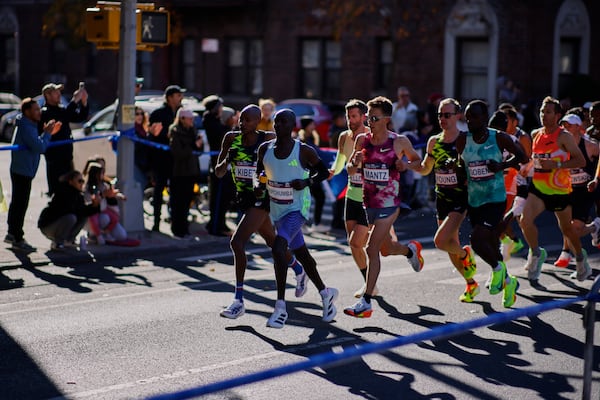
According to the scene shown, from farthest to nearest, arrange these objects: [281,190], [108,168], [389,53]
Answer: [389,53] → [108,168] → [281,190]

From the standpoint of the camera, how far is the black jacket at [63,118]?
14.3 m

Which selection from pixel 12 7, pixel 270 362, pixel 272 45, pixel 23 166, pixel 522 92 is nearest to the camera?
pixel 270 362

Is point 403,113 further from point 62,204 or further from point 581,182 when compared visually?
point 62,204

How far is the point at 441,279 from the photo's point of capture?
11.7 metres

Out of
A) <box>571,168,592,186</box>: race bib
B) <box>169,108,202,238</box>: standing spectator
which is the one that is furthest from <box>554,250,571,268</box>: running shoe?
<box>169,108,202,238</box>: standing spectator

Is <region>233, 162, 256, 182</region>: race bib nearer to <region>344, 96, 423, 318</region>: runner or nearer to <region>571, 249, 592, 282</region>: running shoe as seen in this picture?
<region>344, 96, 423, 318</region>: runner

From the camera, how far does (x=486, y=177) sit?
956 cm

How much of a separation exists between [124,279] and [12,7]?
117 ft

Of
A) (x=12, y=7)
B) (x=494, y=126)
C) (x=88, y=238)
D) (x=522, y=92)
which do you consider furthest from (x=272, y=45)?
(x=494, y=126)

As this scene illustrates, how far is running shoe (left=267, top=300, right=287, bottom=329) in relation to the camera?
8977 mm

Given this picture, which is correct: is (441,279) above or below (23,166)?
below

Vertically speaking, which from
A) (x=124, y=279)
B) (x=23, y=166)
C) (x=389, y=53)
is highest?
(x=389, y=53)

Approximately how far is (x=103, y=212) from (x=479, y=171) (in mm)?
5697

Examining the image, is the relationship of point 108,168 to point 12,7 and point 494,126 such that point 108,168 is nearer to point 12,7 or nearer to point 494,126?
point 494,126
